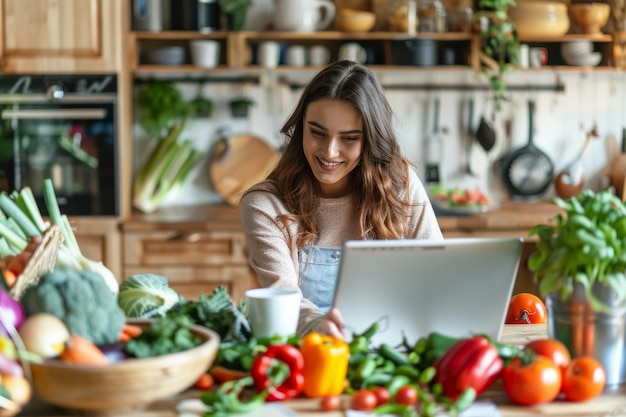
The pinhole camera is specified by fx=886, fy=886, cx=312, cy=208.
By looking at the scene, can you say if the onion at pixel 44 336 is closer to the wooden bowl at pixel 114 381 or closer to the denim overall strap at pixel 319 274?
the wooden bowl at pixel 114 381

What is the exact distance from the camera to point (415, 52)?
14.8 ft

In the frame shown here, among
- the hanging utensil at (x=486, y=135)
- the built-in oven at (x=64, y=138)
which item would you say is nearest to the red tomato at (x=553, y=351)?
the built-in oven at (x=64, y=138)

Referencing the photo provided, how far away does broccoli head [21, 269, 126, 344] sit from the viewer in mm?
1521

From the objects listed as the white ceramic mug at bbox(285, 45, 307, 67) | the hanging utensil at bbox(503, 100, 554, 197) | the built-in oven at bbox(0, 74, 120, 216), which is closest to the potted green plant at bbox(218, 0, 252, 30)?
the white ceramic mug at bbox(285, 45, 307, 67)

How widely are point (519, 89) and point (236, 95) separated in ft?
5.11

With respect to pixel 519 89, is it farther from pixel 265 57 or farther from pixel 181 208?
pixel 181 208

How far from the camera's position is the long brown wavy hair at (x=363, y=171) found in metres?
2.41

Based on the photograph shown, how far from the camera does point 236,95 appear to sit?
480 centimetres

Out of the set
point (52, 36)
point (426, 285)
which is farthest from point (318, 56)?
point (426, 285)

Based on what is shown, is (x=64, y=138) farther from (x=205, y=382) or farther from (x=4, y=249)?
(x=205, y=382)

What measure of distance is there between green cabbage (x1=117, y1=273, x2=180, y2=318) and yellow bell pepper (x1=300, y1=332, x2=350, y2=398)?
466mm

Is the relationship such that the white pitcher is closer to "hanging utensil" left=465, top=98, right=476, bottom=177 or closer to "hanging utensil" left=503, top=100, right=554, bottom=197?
"hanging utensil" left=465, top=98, right=476, bottom=177

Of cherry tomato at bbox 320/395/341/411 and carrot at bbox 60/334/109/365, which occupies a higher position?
carrot at bbox 60/334/109/365

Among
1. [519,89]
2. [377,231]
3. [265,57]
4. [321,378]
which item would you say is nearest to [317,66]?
[265,57]
